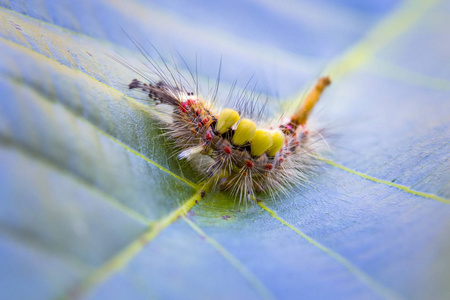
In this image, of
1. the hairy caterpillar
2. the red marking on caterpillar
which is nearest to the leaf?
the hairy caterpillar

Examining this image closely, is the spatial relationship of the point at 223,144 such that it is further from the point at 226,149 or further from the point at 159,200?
the point at 159,200

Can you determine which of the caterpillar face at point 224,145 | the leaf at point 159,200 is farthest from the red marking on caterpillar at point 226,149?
the leaf at point 159,200

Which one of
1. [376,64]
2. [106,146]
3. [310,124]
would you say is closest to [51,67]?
[106,146]

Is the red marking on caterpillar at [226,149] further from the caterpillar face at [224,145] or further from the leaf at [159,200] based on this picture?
the leaf at [159,200]

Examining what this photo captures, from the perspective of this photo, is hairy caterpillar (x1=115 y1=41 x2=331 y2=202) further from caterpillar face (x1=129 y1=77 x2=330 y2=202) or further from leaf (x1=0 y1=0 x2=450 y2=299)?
leaf (x1=0 y1=0 x2=450 y2=299)

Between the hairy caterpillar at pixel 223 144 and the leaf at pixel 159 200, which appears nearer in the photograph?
the leaf at pixel 159 200

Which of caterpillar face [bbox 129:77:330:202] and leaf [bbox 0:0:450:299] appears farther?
caterpillar face [bbox 129:77:330:202]
